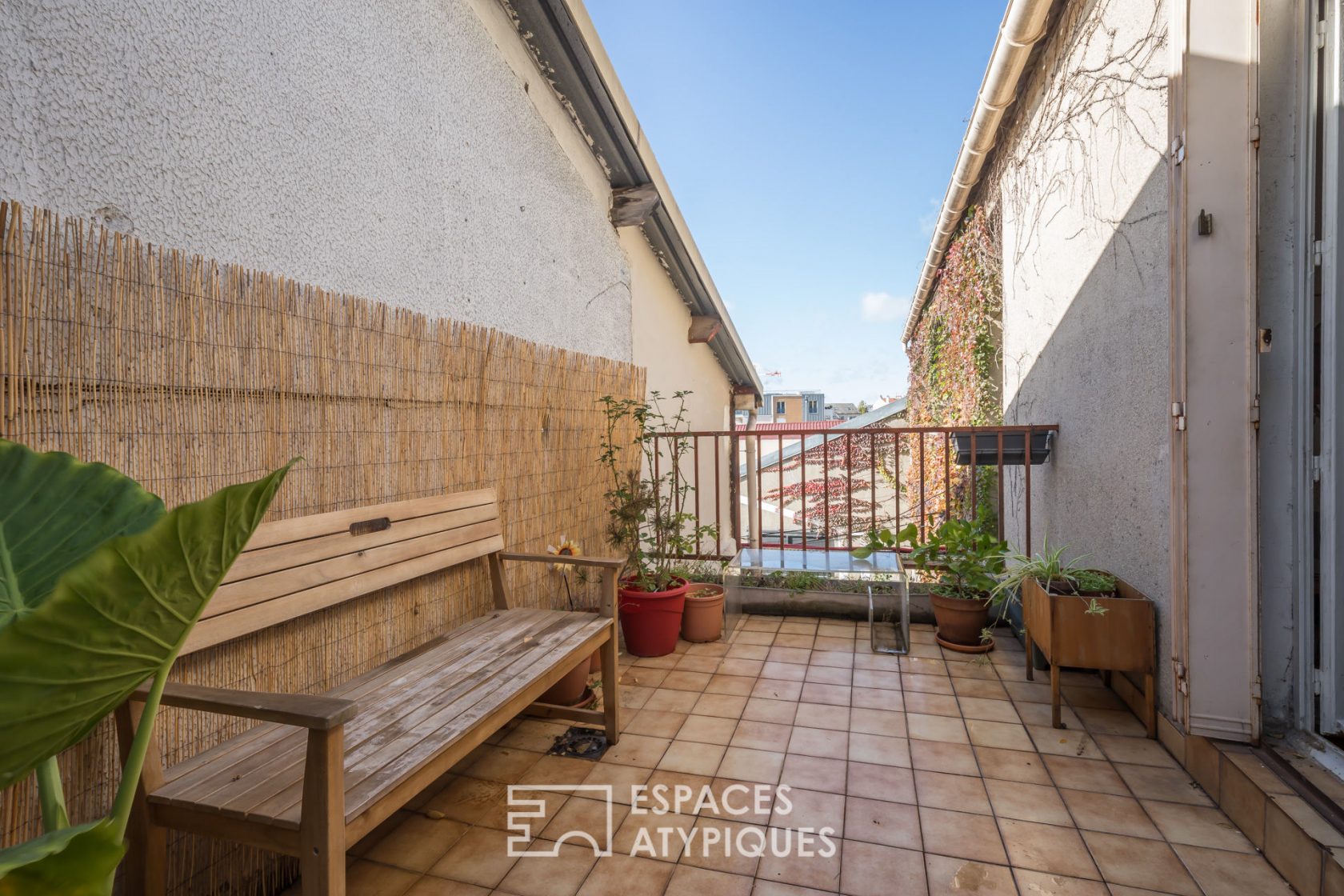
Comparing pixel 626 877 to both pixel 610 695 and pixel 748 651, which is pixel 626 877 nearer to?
pixel 610 695

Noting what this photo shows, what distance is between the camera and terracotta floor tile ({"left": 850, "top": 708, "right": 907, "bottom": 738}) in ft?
8.28

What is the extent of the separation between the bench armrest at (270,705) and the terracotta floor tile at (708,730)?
5.10 ft

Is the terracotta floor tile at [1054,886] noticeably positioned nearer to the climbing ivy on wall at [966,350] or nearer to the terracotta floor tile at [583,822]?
the terracotta floor tile at [583,822]

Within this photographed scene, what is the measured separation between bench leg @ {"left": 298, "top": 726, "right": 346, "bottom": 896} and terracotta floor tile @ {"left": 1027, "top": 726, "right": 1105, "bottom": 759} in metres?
2.33

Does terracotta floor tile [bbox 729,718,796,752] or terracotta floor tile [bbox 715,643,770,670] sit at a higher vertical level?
terracotta floor tile [bbox 715,643,770,670]

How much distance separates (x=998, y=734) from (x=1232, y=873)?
0.83 meters


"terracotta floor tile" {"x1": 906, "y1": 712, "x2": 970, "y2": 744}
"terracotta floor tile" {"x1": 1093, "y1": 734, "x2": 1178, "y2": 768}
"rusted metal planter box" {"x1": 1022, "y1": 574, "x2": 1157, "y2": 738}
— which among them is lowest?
"terracotta floor tile" {"x1": 906, "y1": 712, "x2": 970, "y2": 744}

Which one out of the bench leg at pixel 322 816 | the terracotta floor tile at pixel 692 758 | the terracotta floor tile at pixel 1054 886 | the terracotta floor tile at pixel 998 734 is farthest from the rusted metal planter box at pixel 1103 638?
the bench leg at pixel 322 816

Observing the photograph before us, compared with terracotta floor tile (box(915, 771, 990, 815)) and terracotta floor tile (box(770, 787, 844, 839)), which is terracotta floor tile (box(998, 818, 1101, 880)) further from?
terracotta floor tile (box(770, 787, 844, 839))

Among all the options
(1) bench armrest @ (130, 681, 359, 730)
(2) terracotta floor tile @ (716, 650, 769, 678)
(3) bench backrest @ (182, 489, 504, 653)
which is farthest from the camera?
(2) terracotta floor tile @ (716, 650, 769, 678)

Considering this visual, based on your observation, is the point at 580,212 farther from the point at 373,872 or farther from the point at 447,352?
the point at 373,872

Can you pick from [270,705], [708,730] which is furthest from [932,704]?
[270,705]

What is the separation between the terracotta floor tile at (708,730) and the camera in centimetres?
248
